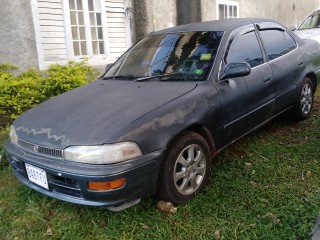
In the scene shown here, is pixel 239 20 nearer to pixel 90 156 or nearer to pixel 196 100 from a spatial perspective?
pixel 196 100

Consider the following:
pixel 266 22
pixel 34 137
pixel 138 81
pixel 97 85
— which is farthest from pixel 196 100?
pixel 266 22

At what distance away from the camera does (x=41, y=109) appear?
303 centimetres

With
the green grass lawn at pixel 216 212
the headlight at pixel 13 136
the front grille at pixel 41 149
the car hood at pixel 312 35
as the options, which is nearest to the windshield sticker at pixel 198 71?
the green grass lawn at pixel 216 212

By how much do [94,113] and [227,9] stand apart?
10218mm

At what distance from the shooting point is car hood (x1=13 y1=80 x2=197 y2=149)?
7.86 feet

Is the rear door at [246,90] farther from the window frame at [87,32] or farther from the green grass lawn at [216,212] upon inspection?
the window frame at [87,32]

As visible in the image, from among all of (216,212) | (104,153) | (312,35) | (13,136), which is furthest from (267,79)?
(312,35)

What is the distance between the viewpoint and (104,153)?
228 cm

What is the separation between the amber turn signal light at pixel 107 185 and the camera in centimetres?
227

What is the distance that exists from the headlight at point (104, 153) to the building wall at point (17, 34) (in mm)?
4331

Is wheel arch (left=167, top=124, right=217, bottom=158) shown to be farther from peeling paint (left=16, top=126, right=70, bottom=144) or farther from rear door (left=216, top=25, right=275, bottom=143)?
peeling paint (left=16, top=126, right=70, bottom=144)

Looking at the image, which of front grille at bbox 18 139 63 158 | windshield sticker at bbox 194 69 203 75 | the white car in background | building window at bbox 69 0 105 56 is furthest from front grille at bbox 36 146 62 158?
the white car in background

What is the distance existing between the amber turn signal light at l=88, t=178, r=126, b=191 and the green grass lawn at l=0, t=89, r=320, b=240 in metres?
0.47

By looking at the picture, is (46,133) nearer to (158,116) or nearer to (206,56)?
(158,116)
